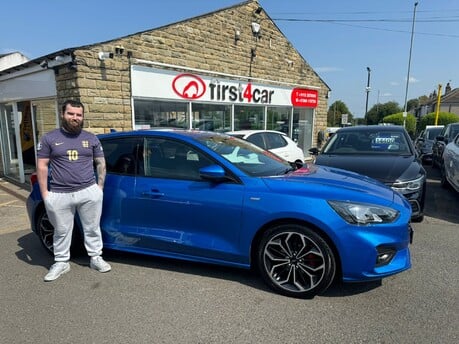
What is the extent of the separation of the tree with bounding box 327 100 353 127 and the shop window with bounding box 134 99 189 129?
2662 inches

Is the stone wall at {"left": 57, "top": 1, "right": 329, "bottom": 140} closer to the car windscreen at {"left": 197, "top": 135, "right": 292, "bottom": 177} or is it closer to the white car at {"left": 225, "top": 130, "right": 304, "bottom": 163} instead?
the white car at {"left": 225, "top": 130, "right": 304, "bottom": 163}

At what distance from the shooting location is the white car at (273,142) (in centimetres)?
760

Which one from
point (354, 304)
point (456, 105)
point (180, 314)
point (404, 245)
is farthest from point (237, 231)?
point (456, 105)

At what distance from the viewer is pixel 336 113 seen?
7944 centimetres

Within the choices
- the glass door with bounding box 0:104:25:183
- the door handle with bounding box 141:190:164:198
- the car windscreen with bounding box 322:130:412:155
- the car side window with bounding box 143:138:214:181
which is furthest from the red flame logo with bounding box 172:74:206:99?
the door handle with bounding box 141:190:164:198

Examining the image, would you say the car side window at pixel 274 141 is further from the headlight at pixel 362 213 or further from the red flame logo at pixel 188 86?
the headlight at pixel 362 213

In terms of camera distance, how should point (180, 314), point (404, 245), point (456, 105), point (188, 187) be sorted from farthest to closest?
point (456, 105), point (188, 187), point (404, 245), point (180, 314)

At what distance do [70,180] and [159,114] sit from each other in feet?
16.5

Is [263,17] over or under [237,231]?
over

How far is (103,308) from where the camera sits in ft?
9.53

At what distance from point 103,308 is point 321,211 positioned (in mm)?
2101

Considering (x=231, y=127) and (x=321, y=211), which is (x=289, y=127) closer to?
(x=231, y=127)

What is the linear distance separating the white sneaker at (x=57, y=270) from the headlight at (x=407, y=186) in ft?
14.2

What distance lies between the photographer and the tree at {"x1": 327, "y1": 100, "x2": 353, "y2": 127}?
74.4 metres
